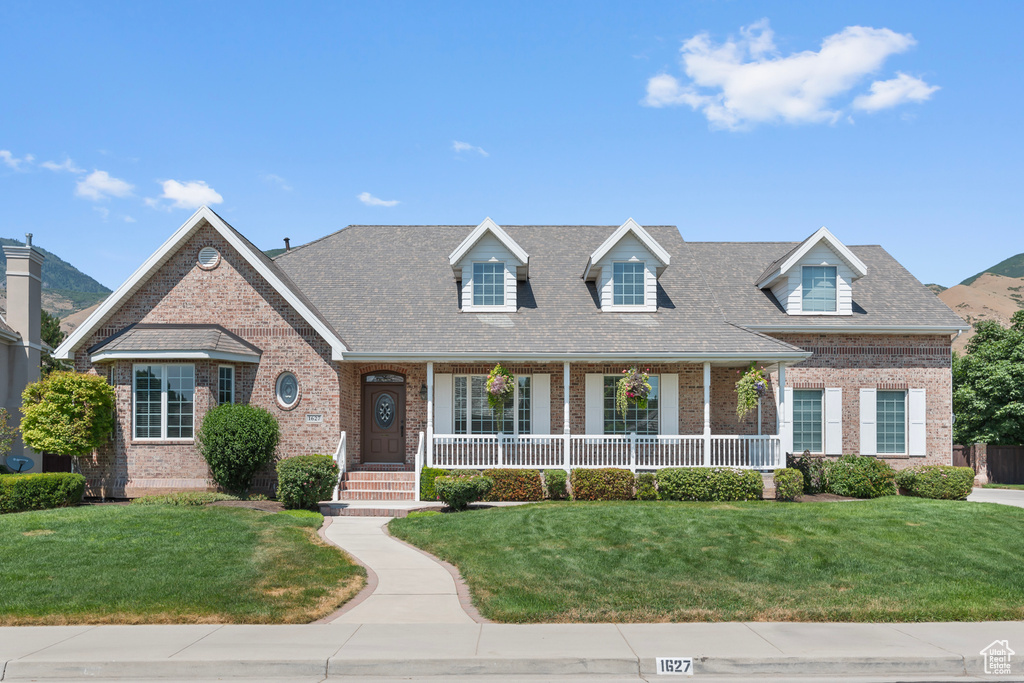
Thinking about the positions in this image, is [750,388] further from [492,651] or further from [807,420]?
[492,651]

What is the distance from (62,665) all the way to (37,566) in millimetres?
4208

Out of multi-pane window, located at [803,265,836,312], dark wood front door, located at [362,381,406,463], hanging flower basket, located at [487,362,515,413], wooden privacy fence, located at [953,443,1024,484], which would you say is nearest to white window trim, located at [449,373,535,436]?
hanging flower basket, located at [487,362,515,413]

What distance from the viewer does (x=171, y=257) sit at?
17.8 metres

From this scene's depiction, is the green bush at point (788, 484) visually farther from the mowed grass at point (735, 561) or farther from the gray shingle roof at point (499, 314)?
the gray shingle roof at point (499, 314)

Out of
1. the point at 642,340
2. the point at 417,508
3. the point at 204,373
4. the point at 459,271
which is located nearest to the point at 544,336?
the point at 642,340

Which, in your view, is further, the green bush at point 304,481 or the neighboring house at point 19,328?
the neighboring house at point 19,328

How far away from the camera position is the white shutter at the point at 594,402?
18.9 meters

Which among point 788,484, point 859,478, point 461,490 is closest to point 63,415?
point 461,490

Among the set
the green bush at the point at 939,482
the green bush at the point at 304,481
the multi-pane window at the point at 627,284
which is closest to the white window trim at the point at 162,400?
the green bush at the point at 304,481

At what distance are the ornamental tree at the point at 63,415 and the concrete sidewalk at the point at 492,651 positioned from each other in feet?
30.0

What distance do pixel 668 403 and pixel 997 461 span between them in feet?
54.1

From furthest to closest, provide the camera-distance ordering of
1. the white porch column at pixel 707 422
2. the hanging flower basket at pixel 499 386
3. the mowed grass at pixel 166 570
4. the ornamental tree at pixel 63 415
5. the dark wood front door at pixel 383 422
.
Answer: the dark wood front door at pixel 383 422
the white porch column at pixel 707 422
the hanging flower basket at pixel 499 386
the ornamental tree at pixel 63 415
the mowed grass at pixel 166 570

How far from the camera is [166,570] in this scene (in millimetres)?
9773

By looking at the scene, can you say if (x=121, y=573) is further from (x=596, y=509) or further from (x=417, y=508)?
(x=596, y=509)
